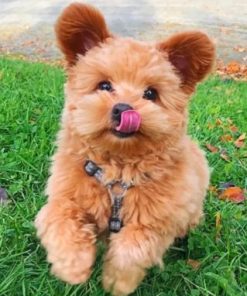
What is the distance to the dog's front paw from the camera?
9.50 feet

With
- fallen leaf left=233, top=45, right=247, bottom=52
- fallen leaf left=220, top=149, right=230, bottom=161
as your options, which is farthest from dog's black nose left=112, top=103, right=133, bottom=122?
fallen leaf left=233, top=45, right=247, bottom=52

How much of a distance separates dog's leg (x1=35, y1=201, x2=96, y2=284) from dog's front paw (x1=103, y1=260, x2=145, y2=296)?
105 mm

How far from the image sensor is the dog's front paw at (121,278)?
9.50ft

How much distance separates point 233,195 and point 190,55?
145 centimetres

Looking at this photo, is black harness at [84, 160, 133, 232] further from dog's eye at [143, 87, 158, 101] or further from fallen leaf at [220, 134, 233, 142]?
fallen leaf at [220, 134, 233, 142]

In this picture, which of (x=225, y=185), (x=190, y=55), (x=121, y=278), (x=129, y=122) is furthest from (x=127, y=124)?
(x=225, y=185)

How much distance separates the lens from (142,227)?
9.84 ft

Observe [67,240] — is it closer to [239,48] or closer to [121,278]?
[121,278]

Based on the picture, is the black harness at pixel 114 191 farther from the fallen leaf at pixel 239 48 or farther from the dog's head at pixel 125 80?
the fallen leaf at pixel 239 48

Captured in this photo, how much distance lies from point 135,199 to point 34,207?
89 centimetres

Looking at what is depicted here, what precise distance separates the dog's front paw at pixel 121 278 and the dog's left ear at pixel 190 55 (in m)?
0.97

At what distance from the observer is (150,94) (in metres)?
2.94

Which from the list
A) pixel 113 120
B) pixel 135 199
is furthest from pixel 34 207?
pixel 113 120

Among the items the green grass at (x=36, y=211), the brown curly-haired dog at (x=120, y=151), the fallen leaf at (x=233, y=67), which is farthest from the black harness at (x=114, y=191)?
the fallen leaf at (x=233, y=67)
